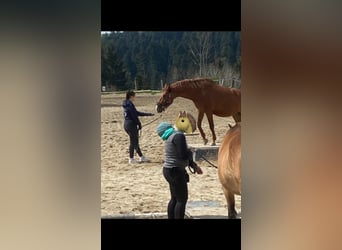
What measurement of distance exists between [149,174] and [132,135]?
0.35m

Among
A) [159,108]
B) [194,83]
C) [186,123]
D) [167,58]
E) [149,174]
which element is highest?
[167,58]

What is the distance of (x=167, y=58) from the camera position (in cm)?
394

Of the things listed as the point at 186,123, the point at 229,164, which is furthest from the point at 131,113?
the point at 229,164

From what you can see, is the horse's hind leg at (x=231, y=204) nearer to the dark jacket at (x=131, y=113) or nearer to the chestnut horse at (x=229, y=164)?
the chestnut horse at (x=229, y=164)

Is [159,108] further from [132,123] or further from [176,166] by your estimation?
[176,166]

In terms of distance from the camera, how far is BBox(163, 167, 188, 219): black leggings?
→ 3820 mm

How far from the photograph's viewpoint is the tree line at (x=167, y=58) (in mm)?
3693

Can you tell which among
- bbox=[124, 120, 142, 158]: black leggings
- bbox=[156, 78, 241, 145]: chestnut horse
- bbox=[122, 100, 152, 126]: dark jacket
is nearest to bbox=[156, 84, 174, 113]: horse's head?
bbox=[156, 78, 241, 145]: chestnut horse

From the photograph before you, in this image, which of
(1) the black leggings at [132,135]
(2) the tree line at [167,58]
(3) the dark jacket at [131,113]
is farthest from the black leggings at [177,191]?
(2) the tree line at [167,58]

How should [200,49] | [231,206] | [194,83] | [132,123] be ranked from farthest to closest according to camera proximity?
[194,83]
[132,123]
[200,49]
[231,206]
